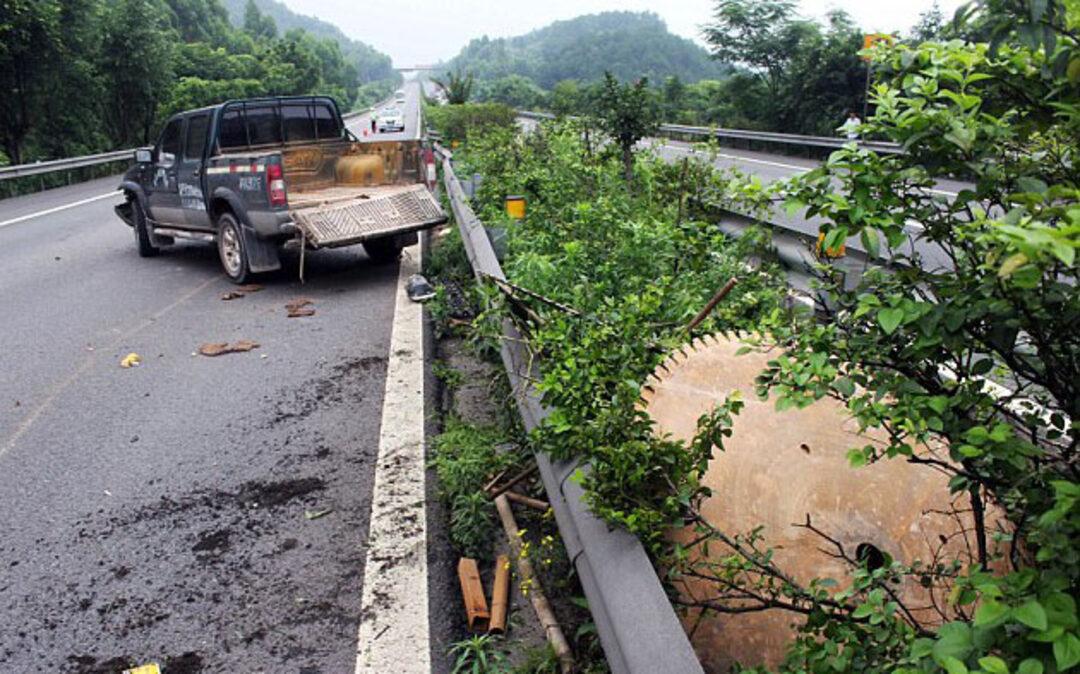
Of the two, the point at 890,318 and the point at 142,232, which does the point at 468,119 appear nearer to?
the point at 142,232

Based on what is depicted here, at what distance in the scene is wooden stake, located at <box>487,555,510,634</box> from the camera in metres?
3.19

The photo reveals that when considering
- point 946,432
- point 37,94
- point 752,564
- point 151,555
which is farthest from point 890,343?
point 37,94

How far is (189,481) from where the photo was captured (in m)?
4.60

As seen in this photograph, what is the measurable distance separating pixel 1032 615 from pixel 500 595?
7.79 feet

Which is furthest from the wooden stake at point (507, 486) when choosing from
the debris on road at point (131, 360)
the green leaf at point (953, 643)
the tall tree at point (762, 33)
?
the tall tree at point (762, 33)

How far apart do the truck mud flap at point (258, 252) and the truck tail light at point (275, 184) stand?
0.51m

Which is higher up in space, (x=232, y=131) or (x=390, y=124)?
(x=232, y=131)

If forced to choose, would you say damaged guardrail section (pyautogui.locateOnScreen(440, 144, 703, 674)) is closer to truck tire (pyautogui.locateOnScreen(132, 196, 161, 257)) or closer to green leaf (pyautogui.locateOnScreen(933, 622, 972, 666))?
green leaf (pyautogui.locateOnScreen(933, 622, 972, 666))

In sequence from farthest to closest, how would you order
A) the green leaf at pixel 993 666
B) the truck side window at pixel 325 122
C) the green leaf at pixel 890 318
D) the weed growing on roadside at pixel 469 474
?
the truck side window at pixel 325 122
the weed growing on roadside at pixel 469 474
the green leaf at pixel 890 318
the green leaf at pixel 993 666

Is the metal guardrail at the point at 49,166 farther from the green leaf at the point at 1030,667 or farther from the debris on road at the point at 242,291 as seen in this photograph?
the green leaf at the point at 1030,667

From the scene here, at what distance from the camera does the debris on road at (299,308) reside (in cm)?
819

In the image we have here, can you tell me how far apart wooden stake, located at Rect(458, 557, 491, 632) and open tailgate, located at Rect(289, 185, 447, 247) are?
610 centimetres

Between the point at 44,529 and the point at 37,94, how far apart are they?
3058cm

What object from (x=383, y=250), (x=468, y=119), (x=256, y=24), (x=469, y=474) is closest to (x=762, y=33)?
(x=468, y=119)
